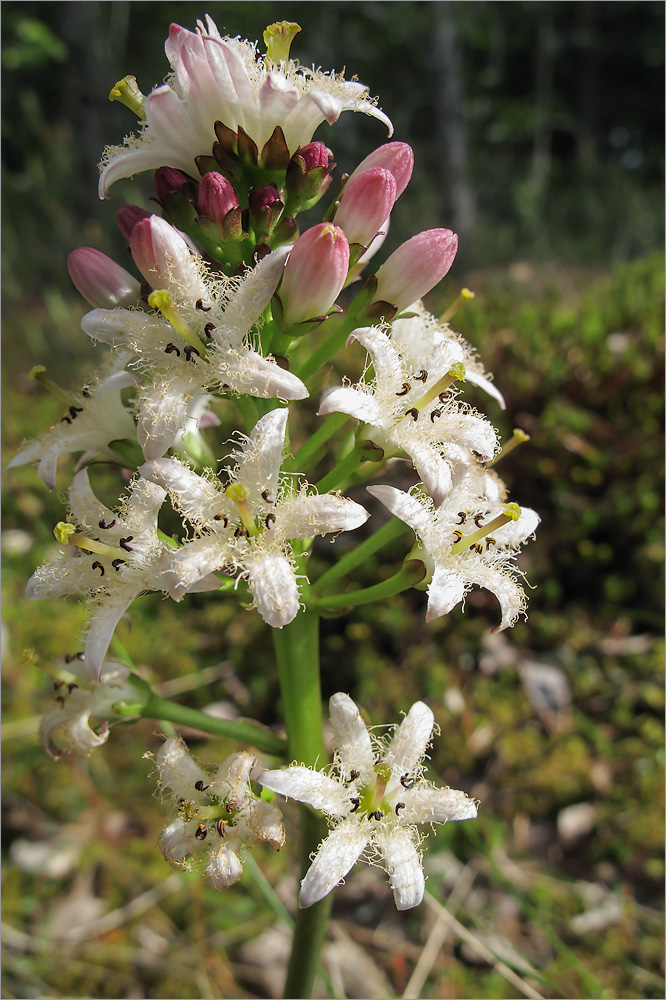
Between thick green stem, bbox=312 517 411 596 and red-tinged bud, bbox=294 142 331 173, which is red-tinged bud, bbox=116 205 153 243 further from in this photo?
thick green stem, bbox=312 517 411 596

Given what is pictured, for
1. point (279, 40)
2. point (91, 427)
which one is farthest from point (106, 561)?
point (279, 40)

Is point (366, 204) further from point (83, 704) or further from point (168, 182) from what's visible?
point (83, 704)

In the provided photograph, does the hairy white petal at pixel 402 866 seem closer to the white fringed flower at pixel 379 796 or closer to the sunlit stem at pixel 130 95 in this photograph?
the white fringed flower at pixel 379 796

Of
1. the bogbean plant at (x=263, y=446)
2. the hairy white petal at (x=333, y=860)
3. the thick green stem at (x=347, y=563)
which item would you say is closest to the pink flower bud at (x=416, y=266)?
the bogbean plant at (x=263, y=446)

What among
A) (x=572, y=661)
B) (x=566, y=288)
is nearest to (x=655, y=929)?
(x=572, y=661)

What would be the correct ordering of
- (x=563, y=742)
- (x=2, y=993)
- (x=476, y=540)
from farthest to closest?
(x=563, y=742) → (x=2, y=993) → (x=476, y=540)

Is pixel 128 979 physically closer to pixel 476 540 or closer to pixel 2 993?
pixel 2 993
